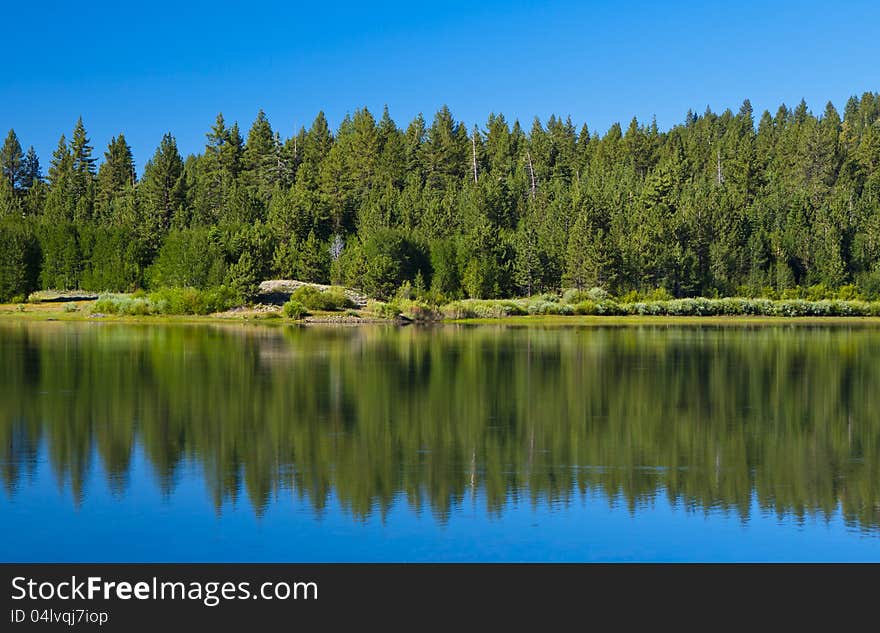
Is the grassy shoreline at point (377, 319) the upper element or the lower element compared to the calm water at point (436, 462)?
upper

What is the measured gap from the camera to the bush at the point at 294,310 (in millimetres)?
78062

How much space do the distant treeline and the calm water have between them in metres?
55.4

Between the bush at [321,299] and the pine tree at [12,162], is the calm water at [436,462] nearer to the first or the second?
the bush at [321,299]

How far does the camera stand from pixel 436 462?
60.5ft

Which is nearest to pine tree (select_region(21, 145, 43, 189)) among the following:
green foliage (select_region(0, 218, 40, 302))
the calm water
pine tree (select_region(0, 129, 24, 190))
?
pine tree (select_region(0, 129, 24, 190))

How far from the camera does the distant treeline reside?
305ft

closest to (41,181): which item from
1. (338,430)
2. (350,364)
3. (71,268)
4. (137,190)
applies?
(137,190)

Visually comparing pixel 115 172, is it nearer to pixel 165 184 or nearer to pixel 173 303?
pixel 165 184

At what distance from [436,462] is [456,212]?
302 ft

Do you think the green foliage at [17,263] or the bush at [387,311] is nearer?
the bush at [387,311]

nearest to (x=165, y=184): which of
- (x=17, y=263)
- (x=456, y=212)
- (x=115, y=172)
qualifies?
(x=115, y=172)

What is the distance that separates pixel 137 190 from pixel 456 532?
11166cm

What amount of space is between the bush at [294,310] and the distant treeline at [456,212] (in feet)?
21.5

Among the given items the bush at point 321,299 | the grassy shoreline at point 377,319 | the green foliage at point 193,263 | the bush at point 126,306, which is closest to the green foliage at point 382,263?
the bush at point 321,299
